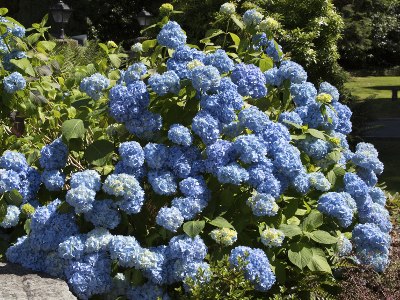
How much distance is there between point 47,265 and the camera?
12.9ft

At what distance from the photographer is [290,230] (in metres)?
3.93

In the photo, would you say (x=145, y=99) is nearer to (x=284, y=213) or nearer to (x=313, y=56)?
(x=284, y=213)

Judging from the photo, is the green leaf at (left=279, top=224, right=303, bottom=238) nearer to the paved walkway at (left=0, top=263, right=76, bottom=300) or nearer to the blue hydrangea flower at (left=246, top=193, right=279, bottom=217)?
the blue hydrangea flower at (left=246, top=193, right=279, bottom=217)

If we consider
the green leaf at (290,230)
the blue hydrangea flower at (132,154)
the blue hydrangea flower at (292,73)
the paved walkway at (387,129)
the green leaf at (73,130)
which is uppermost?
the blue hydrangea flower at (292,73)

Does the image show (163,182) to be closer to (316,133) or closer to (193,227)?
(193,227)

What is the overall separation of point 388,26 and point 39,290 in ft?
84.0

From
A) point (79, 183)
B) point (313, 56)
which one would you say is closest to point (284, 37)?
point (313, 56)

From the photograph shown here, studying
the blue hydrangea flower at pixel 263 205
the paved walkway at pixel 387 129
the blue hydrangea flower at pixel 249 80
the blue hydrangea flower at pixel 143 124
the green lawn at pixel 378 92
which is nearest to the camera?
the blue hydrangea flower at pixel 263 205

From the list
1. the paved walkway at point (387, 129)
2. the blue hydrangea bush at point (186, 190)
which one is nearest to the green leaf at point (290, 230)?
the blue hydrangea bush at point (186, 190)

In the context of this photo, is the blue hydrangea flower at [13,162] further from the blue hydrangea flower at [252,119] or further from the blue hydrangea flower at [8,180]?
the blue hydrangea flower at [252,119]

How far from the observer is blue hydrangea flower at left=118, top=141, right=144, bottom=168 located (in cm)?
383

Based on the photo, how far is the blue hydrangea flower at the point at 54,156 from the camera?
159 inches

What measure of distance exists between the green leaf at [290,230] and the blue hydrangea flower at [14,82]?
1.70 metres

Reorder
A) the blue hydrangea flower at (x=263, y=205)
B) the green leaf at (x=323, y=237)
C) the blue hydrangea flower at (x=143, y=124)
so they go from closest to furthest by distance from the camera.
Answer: the blue hydrangea flower at (x=263, y=205) → the green leaf at (x=323, y=237) → the blue hydrangea flower at (x=143, y=124)
